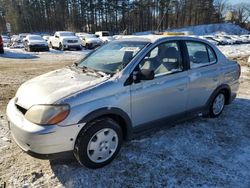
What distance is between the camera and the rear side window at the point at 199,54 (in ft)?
15.3

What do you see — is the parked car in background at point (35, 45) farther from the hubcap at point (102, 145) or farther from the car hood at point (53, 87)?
the hubcap at point (102, 145)

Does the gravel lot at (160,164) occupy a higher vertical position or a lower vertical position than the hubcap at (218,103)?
lower

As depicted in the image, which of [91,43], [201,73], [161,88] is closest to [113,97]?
[161,88]

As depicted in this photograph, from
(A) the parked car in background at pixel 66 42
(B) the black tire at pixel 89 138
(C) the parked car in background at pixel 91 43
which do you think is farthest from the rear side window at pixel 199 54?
(C) the parked car in background at pixel 91 43

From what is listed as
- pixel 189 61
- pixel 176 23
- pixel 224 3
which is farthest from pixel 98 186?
pixel 224 3

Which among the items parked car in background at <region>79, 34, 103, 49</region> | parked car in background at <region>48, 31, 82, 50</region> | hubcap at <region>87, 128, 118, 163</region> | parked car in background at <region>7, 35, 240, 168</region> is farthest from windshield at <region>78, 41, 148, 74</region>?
parked car in background at <region>79, 34, 103, 49</region>

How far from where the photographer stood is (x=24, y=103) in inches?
135

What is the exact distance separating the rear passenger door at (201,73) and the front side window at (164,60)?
0.91 feet

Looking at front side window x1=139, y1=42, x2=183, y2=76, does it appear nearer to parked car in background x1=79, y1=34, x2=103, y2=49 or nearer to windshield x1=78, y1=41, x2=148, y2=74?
windshield x1=78, y1=41, x2=148, y2=74

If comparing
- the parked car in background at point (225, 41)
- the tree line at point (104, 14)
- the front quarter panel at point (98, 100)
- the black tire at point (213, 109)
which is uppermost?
the tree line at point (104, 14)

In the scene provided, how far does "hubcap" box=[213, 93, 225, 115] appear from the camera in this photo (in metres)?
5.35

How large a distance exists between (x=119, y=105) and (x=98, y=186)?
Result: 3.37ft

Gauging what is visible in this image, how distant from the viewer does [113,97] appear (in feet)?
11.5

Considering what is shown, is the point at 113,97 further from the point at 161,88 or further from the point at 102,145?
the point at 161,88
